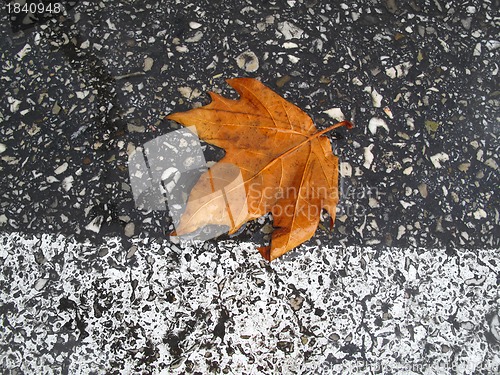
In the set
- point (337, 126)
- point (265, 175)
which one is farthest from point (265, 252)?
point (337, 126)

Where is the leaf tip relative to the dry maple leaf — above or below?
below

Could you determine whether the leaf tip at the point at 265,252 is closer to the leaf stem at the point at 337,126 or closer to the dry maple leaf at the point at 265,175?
the dry maple leaf at the point at 265,175

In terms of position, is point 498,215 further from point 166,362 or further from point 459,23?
point 166,362

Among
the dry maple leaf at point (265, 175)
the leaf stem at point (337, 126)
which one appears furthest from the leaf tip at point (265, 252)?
the leaf stem at point (337, 126)

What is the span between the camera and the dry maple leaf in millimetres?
1473

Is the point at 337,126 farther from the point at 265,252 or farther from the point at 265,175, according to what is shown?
the point at 265,252

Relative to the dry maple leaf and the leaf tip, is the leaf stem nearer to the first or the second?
the dry maple leaf

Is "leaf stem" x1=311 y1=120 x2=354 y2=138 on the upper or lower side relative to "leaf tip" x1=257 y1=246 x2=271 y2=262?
upper

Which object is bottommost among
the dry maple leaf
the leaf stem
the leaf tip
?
the leaf tip

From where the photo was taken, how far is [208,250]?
5.03 ft

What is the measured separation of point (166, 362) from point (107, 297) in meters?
0.29

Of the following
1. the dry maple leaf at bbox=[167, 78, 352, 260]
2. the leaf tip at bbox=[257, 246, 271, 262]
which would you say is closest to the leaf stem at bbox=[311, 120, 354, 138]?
the dry maple leaf at bbox=[167, 78, 352, 260]

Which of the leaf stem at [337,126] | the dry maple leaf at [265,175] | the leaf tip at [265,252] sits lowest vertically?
the leaf tip at [265,252]

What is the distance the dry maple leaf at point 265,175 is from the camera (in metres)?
1.47
